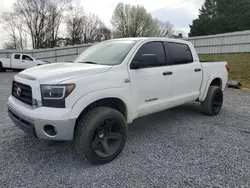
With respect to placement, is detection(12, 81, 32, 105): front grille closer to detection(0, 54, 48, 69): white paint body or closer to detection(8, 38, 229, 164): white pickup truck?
detection(8, 38, 229, 164): white pickup truck

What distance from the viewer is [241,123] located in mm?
4598

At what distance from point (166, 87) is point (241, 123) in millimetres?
2195

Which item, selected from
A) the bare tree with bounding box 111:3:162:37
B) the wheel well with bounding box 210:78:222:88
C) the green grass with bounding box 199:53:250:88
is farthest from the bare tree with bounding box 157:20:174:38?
the wheel well with bounding box 210:78:222:88

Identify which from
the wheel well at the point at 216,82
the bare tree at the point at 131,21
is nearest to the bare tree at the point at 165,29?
the bare tree at the point at 131,21

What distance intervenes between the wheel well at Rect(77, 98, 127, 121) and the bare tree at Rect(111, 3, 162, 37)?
1557 inches

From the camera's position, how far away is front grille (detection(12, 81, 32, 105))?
2734 millimetres

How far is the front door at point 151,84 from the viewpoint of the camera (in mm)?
3284

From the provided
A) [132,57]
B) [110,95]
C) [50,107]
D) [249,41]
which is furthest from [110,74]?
[249,41]

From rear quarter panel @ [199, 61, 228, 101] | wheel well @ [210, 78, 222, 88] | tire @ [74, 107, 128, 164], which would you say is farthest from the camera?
wheel well @ [210, 78, 222, 88]

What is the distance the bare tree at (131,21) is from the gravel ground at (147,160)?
39.1 m

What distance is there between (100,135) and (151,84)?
1252 millimetres

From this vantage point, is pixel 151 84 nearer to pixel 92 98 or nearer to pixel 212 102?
pixel 92 98

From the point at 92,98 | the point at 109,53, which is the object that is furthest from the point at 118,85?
the point at 109,53

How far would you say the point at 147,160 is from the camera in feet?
9.75
